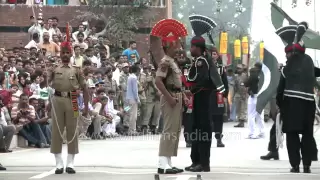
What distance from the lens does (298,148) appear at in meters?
12.5

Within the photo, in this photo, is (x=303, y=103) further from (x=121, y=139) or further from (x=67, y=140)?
(x=121, y=139)

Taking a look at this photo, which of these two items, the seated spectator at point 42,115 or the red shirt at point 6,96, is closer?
the red shirt at point 6,96

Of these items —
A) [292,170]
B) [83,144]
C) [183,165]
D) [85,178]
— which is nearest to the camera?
[85,178]

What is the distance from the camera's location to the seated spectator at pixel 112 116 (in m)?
22.4

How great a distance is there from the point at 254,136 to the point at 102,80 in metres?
4.62

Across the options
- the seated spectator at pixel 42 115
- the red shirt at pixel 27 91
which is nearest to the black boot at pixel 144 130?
the red shirt at pixel 27 91

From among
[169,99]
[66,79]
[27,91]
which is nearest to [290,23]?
[169,99]

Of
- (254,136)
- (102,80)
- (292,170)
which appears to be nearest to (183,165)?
(292,170)

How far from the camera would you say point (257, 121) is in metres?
20.9

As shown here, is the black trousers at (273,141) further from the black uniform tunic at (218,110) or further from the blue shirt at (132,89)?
the blue shirt at (132,89)

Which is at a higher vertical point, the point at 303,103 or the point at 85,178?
the point at 303,103

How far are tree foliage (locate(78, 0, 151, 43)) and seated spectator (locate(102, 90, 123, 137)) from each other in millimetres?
7156

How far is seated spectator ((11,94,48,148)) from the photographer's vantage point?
59.7ft

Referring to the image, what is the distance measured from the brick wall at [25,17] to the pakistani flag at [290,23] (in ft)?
56.3
